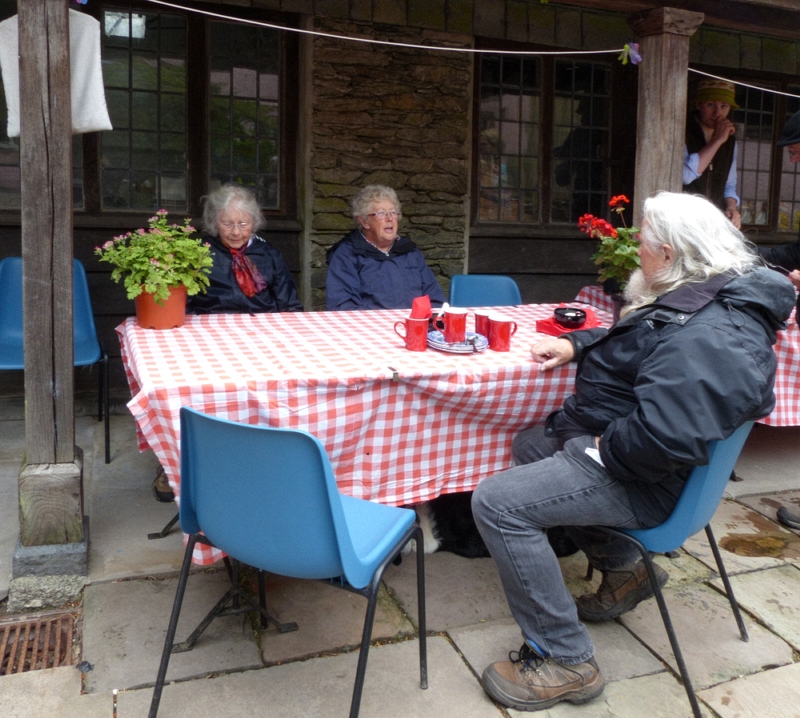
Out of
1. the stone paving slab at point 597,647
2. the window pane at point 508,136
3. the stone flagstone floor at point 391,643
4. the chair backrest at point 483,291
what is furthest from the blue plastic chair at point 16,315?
the window pane at point 508,136

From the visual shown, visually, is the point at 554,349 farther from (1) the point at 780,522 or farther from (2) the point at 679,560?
(1) the point at 780,522

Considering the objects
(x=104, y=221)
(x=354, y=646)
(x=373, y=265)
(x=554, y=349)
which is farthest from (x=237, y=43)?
(x=354, y=646)

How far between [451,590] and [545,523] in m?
0.75

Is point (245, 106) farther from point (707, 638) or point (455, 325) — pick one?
point (707, 638)

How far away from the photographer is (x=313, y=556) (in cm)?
174

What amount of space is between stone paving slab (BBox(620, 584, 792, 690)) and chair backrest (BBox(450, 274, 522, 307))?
202 cm

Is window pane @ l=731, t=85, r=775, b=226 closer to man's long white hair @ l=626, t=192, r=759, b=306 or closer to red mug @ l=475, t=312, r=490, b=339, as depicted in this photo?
red mug @ l=475, t=312, r=490, b=339

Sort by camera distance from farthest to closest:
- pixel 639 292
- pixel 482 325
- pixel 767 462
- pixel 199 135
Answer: pixel 199 135, pixel 767 462, pixel 482 325, pixel 639 292

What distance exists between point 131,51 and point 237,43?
0.61 m

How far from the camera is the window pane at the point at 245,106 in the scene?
4.81 m

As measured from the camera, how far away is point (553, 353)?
254 cm

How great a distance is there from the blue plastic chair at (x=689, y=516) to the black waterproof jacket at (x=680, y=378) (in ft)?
0.10

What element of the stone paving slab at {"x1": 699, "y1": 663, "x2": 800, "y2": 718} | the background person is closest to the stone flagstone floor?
the stone paving slab at {"x1": 699, "y1": 663, "x2": 800, "y2": 718}

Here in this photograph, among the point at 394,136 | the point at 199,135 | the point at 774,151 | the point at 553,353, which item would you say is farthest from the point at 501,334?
the point at 774,151
